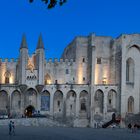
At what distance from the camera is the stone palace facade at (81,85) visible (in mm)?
62031

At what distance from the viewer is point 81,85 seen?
63656 millimetres

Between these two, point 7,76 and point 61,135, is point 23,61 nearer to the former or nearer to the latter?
point 7,76

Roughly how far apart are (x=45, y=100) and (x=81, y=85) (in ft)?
23.2

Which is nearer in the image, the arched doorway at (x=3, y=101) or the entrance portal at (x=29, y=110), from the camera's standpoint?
the arched doorway at (x=3, y=101)

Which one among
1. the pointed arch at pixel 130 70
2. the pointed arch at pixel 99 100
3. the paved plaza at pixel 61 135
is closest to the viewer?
the paved plaza at pixel 61 135

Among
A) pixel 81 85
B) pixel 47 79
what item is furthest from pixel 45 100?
A: pixel 81 85

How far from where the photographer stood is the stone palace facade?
6203cm

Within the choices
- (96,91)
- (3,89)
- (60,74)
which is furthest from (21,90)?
(96,91)

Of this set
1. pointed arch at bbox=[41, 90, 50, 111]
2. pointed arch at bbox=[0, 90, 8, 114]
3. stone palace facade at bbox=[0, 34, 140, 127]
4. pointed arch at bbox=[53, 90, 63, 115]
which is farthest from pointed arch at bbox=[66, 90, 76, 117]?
pointed arch at bbox=[0, 90, 8, 114]

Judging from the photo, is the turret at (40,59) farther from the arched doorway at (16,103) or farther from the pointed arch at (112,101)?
the pointed arch at (112,101)

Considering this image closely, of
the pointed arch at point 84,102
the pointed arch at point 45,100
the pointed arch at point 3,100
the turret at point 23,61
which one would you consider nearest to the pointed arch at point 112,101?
the pointed arch at point 84,102

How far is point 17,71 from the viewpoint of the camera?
215ft

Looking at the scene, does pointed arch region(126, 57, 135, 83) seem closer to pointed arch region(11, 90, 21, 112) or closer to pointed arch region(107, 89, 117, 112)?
pointed arch region(107, 89, 117, 112)

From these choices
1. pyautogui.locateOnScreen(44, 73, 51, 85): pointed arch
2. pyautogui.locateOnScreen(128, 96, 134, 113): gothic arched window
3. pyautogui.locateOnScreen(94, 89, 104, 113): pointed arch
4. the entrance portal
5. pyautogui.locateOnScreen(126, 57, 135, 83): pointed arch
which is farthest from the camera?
pyautogui.locateOnScreen(44, 73, 51, 85): pointed arch
